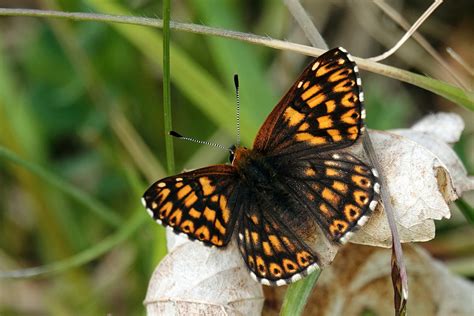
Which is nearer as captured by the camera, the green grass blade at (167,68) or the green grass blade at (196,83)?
the green grass blade at (167,68)

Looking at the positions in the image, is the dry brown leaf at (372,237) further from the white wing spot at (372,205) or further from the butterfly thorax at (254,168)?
the butterfly thorax at (254,168)

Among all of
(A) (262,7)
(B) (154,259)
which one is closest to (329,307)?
(B) (154,259)

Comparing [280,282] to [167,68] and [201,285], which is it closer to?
[201,285]

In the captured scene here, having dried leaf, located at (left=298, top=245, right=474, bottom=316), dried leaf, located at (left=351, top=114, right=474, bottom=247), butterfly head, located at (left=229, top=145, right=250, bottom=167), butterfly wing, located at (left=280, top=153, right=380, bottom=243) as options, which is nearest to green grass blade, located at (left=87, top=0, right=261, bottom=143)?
butterfly head, located at (left=229, top=145, right=250, bottom=167)

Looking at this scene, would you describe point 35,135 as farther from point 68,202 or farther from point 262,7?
point 262,7

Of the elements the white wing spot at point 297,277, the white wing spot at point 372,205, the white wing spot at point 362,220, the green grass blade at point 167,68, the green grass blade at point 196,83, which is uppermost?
the green grass blade at point 196,83

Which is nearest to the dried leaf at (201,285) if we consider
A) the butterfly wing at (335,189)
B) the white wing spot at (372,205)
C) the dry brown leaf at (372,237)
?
the dry brown leaf at (372,237)

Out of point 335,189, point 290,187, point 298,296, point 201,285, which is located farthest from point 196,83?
point 298,296
